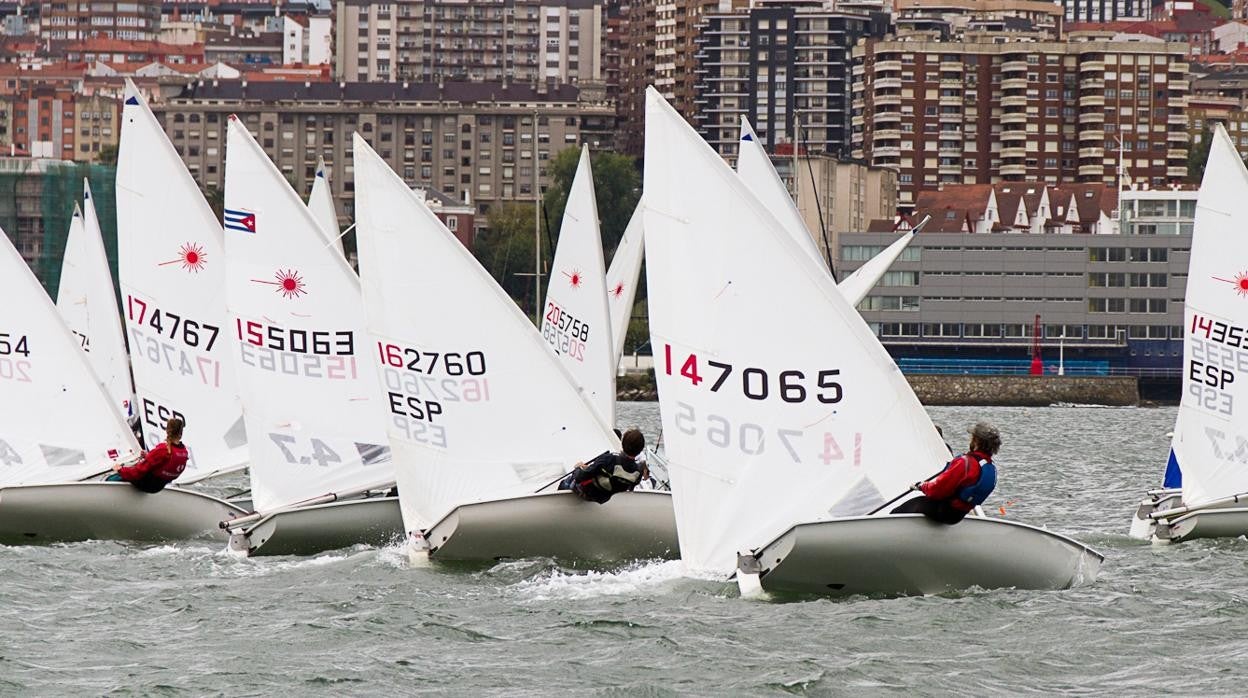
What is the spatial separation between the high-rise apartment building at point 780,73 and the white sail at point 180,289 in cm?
12377

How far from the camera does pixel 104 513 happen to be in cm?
1911

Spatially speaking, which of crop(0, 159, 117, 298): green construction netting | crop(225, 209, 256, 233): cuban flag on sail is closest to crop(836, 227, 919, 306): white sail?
crop(225, 209, 256, 233): cuban flag on sail

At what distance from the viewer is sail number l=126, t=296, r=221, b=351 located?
21734 mm

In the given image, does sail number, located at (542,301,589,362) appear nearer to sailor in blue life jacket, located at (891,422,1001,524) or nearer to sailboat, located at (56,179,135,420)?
sailboat, located at (56,179,135,420)

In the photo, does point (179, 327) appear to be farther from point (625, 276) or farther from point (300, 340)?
point (625, 276)

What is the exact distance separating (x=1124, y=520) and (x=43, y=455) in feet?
36.7

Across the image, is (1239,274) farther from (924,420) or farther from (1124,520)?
(924,420)

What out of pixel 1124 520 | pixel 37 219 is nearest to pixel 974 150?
pixel 37 219

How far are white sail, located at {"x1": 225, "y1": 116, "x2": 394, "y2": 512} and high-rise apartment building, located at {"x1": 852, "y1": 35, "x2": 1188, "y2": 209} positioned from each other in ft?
393

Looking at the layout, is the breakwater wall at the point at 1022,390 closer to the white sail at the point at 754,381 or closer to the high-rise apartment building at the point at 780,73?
the high-rise apartment building at the point at 780,73

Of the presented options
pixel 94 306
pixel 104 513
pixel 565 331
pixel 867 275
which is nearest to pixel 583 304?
pixel 565 331

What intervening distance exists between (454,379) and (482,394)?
255mm

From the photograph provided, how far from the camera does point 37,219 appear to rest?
10475cm

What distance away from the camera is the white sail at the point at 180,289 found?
71.1ft
